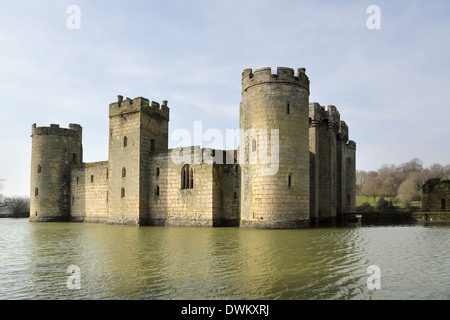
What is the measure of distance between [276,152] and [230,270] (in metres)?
12.5

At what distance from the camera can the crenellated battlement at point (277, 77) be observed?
70.0 ft

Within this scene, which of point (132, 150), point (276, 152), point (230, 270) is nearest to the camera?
point (230, 270)

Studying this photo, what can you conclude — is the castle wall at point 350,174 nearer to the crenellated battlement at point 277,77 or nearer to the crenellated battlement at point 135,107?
the crenellated battlement at point 277,77

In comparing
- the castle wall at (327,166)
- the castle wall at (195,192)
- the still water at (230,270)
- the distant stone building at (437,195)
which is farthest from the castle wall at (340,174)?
the still water at (230,270)

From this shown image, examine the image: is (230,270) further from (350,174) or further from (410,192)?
(410,192)

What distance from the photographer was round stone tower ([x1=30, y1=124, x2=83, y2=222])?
110ft

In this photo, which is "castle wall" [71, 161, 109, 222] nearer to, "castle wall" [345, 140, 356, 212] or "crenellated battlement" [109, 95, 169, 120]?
"crenellated battlement" [109, 95, 169, 120]

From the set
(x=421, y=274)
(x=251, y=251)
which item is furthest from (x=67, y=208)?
(x=421, y=274)

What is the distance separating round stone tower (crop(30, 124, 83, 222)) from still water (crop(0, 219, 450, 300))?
2044 cm

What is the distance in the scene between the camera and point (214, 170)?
2366 centimetres

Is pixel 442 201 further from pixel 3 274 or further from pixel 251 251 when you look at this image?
pixel 3 274

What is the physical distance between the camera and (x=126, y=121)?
90.9 feet

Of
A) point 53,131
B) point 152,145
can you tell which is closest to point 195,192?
point 152,145
